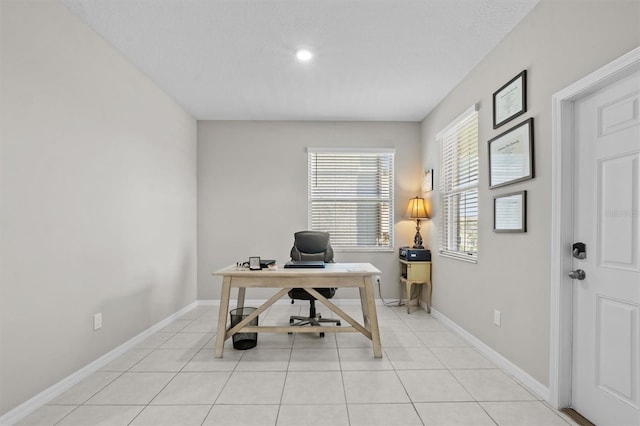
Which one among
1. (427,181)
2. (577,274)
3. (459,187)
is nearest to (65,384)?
(577,274)

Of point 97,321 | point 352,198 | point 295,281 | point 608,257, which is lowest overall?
point 97,321

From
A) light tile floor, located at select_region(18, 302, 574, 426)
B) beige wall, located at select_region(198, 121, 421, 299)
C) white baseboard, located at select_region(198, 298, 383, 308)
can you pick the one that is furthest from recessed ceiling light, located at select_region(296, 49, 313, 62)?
white baseboard, located at select_region(198, 298, 383, 308)

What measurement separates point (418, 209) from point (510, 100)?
2.02 metres

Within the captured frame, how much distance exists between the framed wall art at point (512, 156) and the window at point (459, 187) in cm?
41

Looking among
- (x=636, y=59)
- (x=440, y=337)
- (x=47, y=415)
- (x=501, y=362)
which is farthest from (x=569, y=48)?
(x=47, y=415)

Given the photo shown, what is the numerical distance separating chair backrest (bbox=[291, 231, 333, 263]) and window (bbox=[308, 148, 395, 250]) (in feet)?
3.58

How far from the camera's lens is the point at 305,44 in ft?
8.75

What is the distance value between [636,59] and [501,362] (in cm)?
219

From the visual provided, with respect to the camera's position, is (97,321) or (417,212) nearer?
(97,321)

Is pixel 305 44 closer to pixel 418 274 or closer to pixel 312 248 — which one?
pixel 312 248

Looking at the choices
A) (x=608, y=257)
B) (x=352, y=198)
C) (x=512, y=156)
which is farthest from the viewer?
(x=352, y=198)

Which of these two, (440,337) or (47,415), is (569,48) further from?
(47,415)

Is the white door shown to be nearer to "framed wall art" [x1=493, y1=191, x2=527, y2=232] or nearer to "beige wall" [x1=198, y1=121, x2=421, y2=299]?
"framed wall art" [x1=493, y1=191, x2=527, y2=232]

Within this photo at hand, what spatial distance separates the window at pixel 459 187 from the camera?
125 inches
